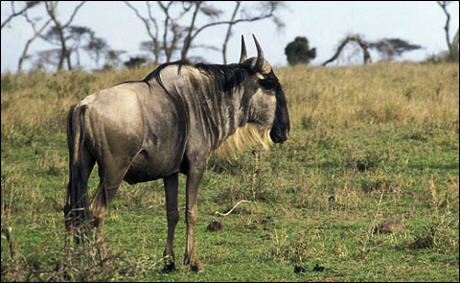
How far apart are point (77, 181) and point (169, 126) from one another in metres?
0.71

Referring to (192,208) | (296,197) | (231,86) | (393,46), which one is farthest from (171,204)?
(393,46)

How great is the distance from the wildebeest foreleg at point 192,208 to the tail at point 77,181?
A: 2.60ft

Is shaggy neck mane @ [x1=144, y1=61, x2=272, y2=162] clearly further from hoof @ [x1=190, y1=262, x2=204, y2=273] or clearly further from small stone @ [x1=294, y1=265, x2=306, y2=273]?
small stone @ [x1=294, y1=265, x2=306, y2=273]

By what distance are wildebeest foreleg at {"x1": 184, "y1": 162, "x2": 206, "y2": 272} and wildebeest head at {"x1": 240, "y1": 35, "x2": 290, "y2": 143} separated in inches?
32.2

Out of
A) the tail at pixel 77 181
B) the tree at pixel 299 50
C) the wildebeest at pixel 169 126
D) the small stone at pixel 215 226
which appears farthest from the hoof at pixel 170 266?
the tree at pixel 299 50

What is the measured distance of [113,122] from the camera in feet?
15.5

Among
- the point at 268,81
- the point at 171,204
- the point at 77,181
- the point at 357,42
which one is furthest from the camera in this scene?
the point at 357,42

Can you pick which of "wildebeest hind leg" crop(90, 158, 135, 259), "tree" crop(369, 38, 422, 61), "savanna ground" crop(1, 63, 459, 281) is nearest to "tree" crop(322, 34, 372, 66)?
"tree" crop(369, 38, 422, 61)

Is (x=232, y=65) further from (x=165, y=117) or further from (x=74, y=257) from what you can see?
(x=74, y=257)

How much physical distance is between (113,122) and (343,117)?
8483 mm

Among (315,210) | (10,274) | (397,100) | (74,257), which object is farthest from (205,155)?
(397,100)

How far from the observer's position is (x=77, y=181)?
15.6 feet

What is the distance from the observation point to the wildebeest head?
576 centimetres

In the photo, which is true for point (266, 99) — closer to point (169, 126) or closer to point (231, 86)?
point (231, 86)
